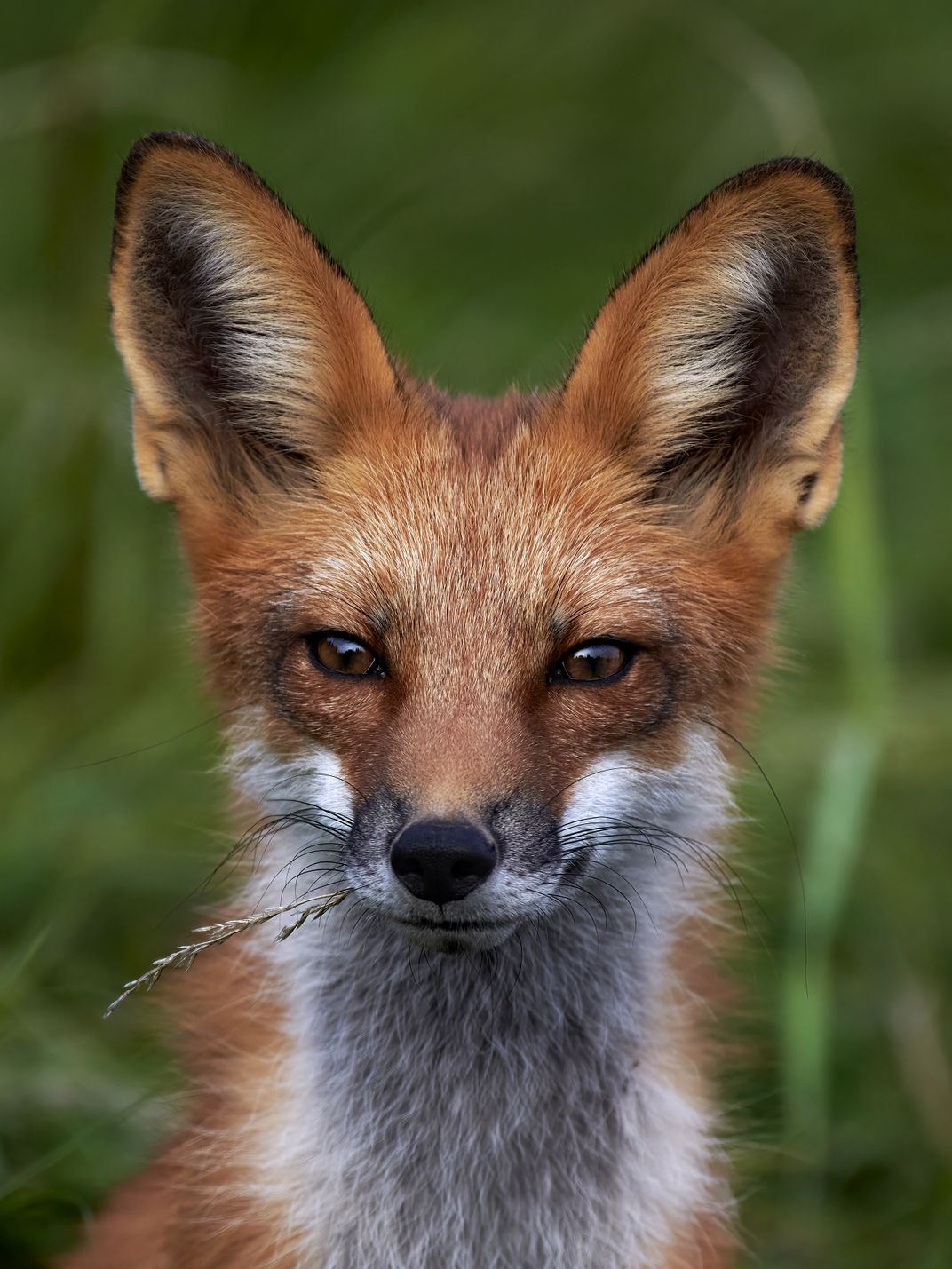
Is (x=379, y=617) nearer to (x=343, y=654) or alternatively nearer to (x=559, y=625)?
(x=343, y=654)

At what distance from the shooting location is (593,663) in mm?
2973

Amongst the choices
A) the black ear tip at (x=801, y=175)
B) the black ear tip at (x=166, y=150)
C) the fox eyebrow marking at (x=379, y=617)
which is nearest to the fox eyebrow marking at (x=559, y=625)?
the fox eyebrow marking at (x=379, y=617)

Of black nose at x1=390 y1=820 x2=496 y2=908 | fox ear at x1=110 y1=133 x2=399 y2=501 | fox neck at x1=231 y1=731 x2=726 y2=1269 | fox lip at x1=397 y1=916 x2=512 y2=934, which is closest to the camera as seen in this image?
black nose at x1=390 y1=820 x2=496 y2=908

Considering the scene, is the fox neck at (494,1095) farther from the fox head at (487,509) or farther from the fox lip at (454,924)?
the fox lip at (454,924)

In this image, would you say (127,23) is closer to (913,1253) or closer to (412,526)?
(412,526)

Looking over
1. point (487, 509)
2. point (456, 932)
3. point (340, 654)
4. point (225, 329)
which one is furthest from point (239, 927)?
Answer: point (225, 329)

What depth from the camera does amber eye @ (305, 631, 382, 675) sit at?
9.75 ft

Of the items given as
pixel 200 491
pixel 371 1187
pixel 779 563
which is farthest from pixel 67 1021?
pixel 779 563

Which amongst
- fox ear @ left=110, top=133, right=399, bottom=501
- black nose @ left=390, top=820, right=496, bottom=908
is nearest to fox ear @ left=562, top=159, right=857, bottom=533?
fox ear @ left=110, top=133, right=399, bottom=501

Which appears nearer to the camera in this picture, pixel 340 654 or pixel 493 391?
pixel 340 654

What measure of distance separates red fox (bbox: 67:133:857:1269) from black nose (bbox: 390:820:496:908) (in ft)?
0.96

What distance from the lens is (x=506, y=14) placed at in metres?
7.07

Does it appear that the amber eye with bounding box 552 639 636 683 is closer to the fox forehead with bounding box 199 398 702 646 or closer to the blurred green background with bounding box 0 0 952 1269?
the fox forehead with bounding box 199 398 702 646

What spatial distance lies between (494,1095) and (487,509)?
120cm
